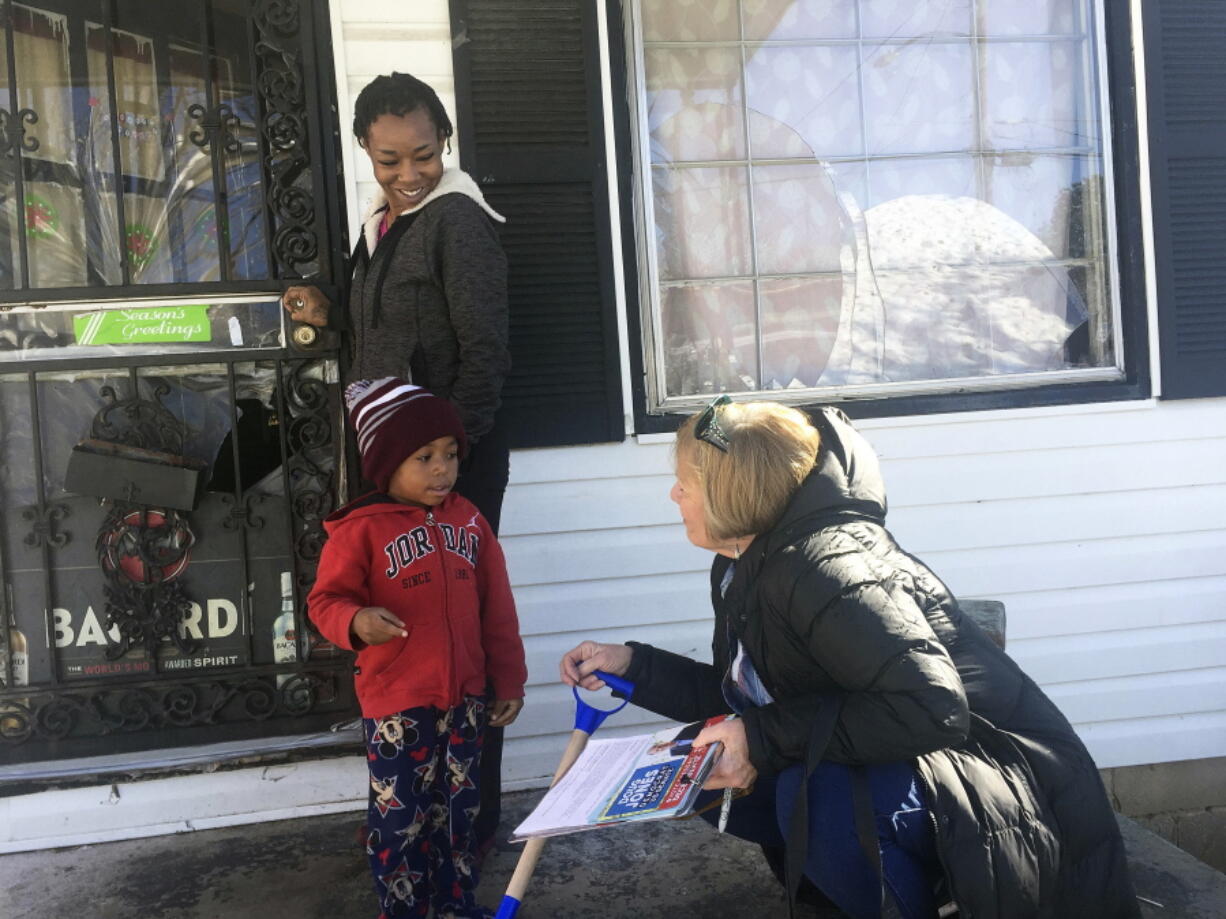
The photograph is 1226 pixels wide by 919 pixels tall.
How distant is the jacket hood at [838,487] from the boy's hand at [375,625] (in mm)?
863

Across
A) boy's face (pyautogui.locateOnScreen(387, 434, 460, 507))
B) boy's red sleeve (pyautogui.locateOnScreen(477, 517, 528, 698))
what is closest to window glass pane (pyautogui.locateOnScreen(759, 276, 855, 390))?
boy's red sleeve (pyautogui.locateOnScreen(477, 517, 528, 698))

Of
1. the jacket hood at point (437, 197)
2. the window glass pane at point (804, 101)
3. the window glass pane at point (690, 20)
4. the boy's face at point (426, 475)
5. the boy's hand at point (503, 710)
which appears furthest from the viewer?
the window glass pane at point (804, 101)

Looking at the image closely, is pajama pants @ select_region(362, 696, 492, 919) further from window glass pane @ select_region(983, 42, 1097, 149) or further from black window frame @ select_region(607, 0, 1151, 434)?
window glass pane @ select_region(983, 42, 1097, 149)

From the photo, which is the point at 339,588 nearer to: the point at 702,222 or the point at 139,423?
the point at 139,423

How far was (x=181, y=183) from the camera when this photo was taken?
3.44 meters

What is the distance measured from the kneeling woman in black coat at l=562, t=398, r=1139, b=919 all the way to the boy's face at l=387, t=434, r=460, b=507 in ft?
2.16

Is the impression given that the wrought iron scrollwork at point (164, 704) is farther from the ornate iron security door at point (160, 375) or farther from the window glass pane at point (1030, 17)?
the window glass pane at point (1030, 17)

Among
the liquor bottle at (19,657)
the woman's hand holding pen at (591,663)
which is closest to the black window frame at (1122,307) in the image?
the woman's hand holding pen at (591,663)

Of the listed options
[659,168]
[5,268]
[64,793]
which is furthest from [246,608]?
[659,168]

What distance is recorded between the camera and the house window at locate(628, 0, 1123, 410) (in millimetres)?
3713

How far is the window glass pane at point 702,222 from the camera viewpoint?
371 cm

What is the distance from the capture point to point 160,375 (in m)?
3.39

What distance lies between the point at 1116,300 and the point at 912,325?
2.29 feet

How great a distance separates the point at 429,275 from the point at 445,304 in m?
0.08
